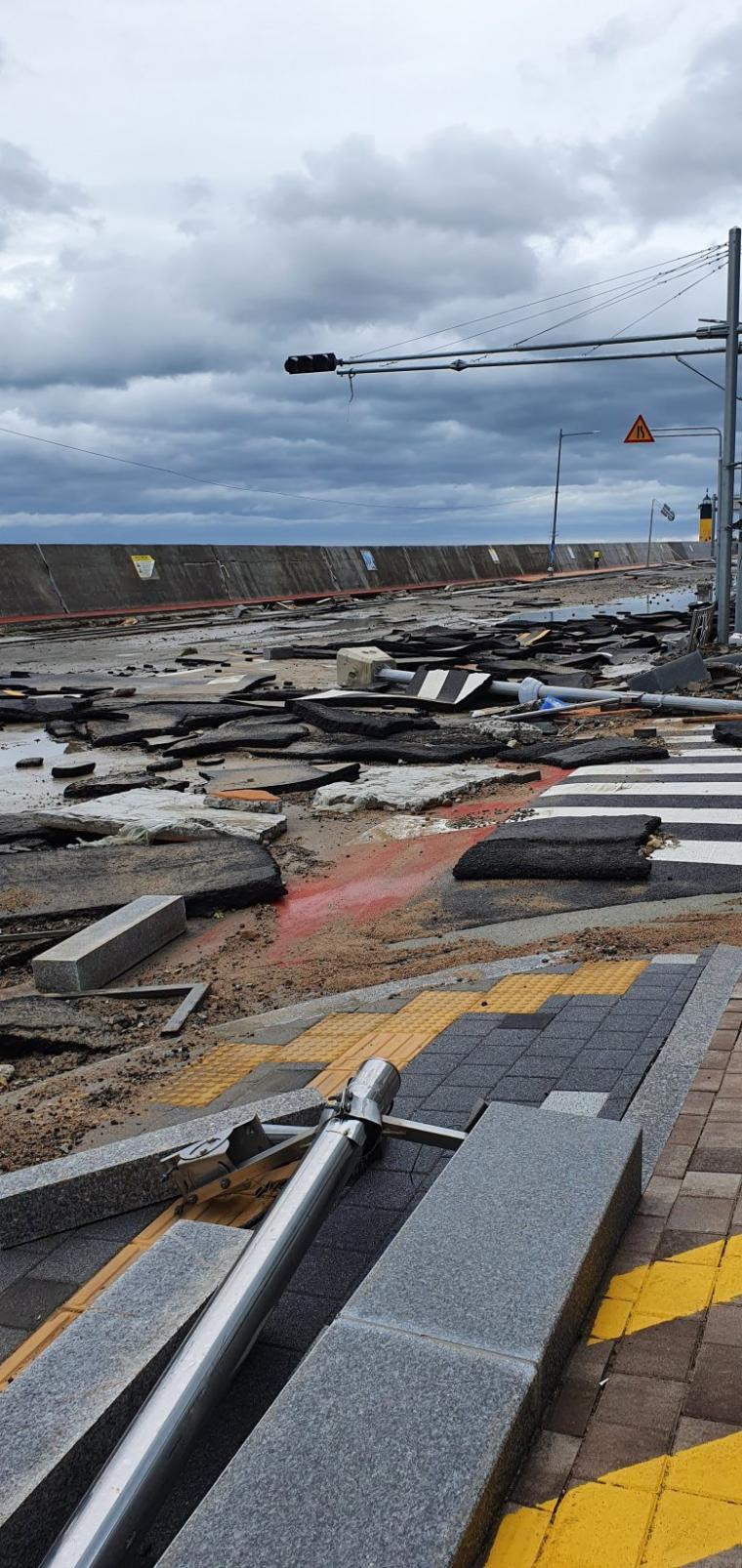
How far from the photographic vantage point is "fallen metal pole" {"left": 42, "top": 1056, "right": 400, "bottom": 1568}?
7.55 feet

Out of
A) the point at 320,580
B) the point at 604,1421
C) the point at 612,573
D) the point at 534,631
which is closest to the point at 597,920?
the point at 604,1421

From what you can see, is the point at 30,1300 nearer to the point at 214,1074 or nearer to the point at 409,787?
the point at 214,1074

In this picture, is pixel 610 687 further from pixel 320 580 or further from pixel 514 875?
pixel 320 580

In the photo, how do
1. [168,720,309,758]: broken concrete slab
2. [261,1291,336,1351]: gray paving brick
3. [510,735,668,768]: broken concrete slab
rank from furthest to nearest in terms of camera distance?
[168,720,309,758]: broken concrete slab
[510,735,668,768]: broken concrete slab
[261,1291,336,1351]: gray paving brick

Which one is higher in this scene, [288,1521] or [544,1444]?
[288,1521]

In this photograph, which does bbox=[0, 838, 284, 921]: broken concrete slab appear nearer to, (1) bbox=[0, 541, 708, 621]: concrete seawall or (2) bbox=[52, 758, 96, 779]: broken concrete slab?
(2) bbox=[52, 758, 96, 779]: broken concrete slab

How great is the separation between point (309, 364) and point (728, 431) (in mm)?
8368

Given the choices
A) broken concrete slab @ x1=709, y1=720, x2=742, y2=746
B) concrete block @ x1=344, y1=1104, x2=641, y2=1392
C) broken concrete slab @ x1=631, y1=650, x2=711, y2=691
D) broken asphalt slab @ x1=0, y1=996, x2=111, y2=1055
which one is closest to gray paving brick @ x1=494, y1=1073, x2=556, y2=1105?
concrete block @ x1=344, y1=1104, x2=641, y2=1392

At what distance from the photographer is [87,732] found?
1666cm

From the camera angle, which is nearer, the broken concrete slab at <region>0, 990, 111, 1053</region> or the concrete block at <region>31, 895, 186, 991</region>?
the broken concrete slab at <region>0, 990, 111, 1053</region>

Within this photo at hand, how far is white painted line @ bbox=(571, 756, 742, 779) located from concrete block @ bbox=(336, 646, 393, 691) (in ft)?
25.0

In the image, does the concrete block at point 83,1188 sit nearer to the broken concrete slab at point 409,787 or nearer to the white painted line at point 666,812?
the white painted line at point 666,812

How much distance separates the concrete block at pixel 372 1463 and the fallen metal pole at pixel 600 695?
545 inches

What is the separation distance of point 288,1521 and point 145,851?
24.9ft
